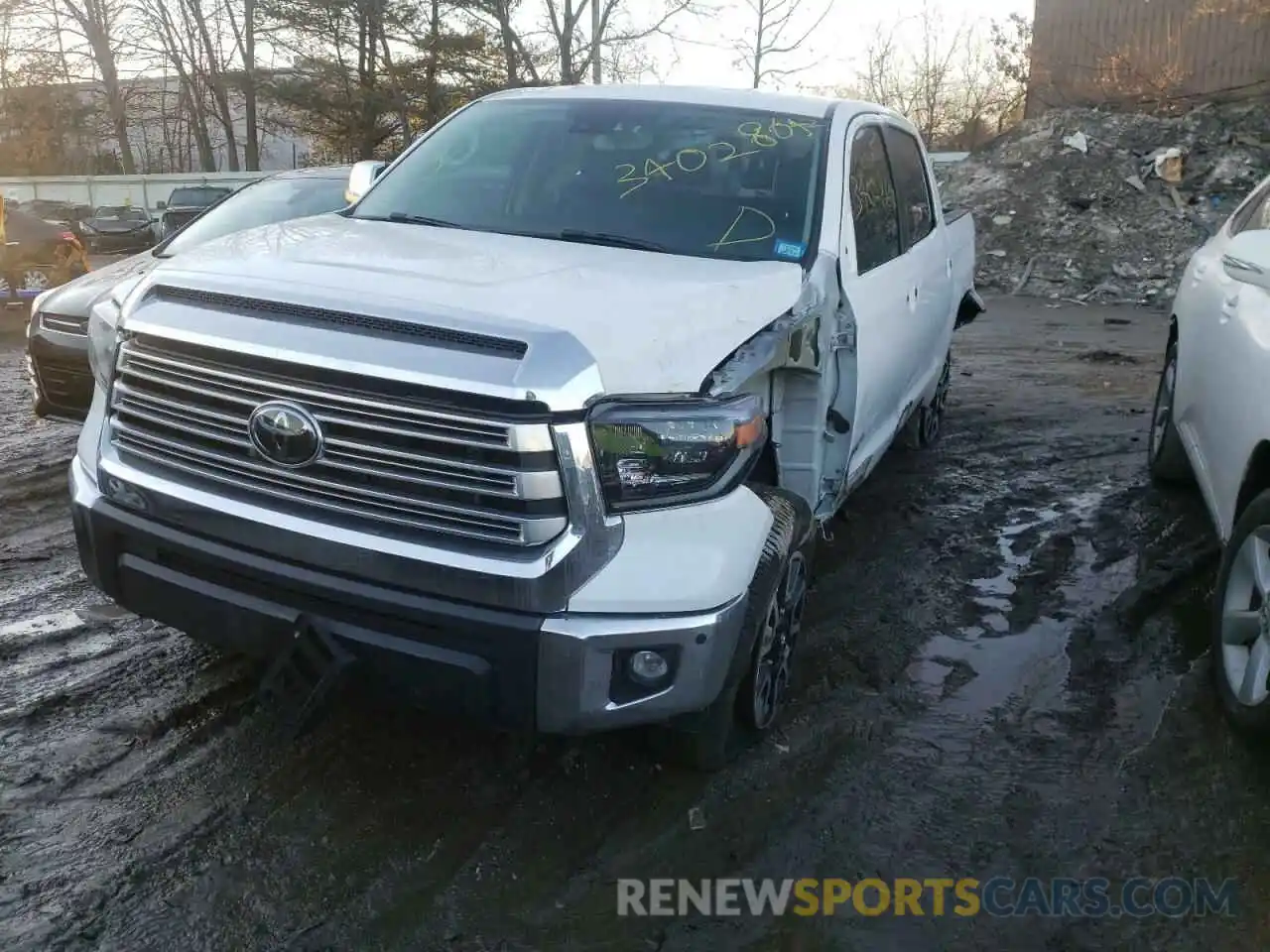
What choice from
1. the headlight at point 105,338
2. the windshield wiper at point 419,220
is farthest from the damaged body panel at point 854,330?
the headlight at point 105,338

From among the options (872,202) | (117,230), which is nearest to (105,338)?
(872,202)

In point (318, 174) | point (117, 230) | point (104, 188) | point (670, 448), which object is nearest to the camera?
point (670, 448)

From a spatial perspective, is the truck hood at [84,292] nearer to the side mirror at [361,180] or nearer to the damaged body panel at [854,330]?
the side mirror at [361,180]

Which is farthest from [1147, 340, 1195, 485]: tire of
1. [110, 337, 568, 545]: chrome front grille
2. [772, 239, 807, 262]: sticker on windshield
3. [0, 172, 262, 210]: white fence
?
[0, 172, 262, 210]: white fence

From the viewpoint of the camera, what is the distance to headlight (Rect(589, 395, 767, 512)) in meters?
2.57

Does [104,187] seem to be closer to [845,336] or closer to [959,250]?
[959,250]

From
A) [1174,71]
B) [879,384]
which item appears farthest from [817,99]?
[1174,71]

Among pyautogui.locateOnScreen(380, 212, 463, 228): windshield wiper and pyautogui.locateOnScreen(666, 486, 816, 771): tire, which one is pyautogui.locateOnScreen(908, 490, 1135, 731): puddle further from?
pyautogui.locateOnScreen(380, 212, 463, 228): windshield wiper

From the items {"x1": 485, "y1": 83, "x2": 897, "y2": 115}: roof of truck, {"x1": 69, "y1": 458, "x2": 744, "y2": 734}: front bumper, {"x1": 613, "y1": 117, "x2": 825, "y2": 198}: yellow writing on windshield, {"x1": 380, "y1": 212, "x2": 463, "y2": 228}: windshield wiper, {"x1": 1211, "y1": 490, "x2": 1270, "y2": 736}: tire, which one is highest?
{"x1": 485, "y1": 83, "x2": 897, "y2": 115}: roof of truck

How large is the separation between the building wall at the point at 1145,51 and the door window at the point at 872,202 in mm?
20751

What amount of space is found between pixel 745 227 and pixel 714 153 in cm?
46

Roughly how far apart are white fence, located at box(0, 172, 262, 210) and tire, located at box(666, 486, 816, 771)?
3211cm

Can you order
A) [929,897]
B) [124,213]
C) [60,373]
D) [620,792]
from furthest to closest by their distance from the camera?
[124,213] < [60,373] < [620,792] < [929,897]

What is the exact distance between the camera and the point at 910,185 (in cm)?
545
